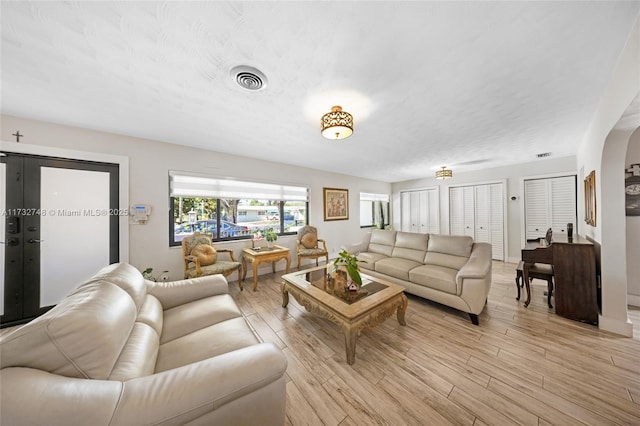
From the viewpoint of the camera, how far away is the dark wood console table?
221 centimetres

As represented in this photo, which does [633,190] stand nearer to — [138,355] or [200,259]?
[138,355]

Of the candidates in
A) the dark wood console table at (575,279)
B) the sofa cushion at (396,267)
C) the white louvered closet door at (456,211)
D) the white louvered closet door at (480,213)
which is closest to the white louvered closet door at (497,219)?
the white louvered closet door at (480,213)

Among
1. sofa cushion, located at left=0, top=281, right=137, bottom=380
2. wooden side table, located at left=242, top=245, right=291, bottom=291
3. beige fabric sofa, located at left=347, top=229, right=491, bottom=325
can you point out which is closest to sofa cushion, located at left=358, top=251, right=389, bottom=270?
beige fabric sofa, located at left=347, top=229, right=491, bottom=325

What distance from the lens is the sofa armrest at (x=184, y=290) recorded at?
5.87ft

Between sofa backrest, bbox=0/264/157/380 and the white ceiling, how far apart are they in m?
1.62

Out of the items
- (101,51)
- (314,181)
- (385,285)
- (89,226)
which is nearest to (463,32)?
(385,285)

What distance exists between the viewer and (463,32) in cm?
127

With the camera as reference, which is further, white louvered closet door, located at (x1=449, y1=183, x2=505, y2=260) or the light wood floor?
white louvered closet door, located at (x1=449, y1=183, x2=505, y2=260)

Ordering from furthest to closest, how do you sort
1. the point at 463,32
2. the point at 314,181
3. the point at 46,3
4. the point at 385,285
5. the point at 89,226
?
the point at 314,181
the point at 89,226
the point at 385,285
the point at 463,32
the point at 46,3

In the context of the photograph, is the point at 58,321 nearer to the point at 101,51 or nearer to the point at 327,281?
the point at 101,51

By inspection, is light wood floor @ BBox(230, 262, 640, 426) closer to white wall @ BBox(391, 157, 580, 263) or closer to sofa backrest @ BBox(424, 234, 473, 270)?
sofa backrest @ BBox(424, 234, 473, 270)

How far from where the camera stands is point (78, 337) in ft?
2.84

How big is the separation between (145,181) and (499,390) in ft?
15.1

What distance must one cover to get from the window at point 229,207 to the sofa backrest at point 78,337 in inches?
95.8
